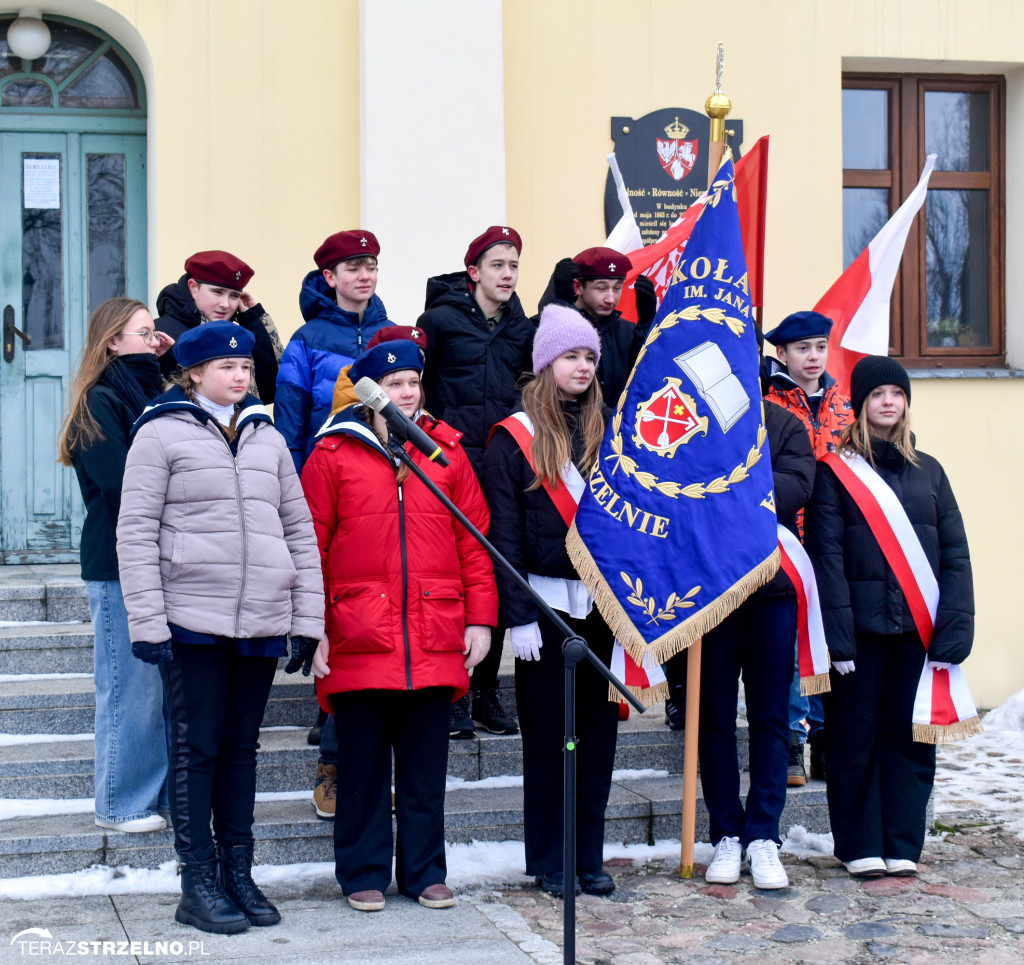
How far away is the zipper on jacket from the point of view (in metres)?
3.92

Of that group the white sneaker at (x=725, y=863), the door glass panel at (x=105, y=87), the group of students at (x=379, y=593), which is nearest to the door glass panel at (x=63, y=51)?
the door glass panel at (x=105, y=87)

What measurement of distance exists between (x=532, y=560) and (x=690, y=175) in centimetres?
379

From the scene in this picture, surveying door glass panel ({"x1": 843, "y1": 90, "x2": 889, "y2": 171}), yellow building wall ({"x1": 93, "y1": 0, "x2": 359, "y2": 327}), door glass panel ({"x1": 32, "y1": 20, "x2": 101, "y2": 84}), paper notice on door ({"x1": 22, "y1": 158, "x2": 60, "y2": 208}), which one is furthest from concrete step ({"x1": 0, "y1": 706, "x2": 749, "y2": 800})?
door glass panel ({"x1": 843, "y1": 90, "x2": 889, "y2": 171})

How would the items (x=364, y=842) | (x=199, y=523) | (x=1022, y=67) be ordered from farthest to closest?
(x=1022, y=67) → (x=364, y=842) → (x=199, y=523)


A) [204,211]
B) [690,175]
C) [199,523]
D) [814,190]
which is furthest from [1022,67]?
[199,523]

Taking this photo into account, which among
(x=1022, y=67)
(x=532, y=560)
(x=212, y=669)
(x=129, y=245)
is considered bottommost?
(x=212, y=669)

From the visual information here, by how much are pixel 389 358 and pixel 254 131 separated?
3377mm

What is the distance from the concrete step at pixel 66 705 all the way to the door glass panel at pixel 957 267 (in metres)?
4.83

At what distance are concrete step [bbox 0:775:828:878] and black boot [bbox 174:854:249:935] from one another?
0.51m

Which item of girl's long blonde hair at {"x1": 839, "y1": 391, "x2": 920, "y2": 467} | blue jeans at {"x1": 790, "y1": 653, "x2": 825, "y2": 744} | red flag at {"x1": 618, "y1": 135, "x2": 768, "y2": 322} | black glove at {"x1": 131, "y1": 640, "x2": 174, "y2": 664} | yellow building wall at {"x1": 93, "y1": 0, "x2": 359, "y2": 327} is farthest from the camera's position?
yellow building wall at {"x1": 93, "y1": 0, "x2": 359, "y2": 327}

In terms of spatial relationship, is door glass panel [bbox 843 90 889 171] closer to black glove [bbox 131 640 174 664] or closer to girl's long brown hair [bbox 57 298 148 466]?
girl's long brown hair [bbox 57 298 148 466]

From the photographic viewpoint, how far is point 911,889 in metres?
4.33

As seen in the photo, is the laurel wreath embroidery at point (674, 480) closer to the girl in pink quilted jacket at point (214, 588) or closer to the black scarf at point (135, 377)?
the girl in pink quilted jacket at point (214, 588)

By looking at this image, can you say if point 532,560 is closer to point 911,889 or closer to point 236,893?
point 236,893
